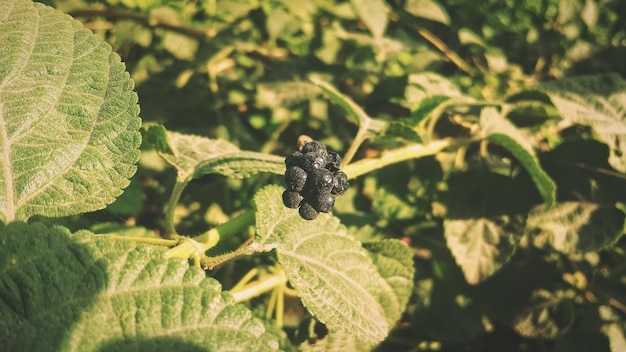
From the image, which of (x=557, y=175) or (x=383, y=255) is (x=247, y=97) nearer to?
(x=383, y=255)

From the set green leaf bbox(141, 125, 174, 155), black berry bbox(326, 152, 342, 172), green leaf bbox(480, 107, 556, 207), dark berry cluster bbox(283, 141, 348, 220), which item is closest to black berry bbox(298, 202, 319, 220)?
dark berry cluster bbox(283, 141, 348, 220)

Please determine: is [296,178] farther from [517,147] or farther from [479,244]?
[479,244]

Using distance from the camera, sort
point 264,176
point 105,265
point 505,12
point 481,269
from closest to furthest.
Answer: point 105,265 < point 481,269 < point 264,176 < point 505,12

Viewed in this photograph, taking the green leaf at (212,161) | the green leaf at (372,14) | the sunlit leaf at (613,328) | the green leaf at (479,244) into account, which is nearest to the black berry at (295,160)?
the green leaf at (212,161)

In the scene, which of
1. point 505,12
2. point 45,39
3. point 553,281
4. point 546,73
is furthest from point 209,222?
point 505,12

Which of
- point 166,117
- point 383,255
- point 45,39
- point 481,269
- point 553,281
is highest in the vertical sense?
point 45,39

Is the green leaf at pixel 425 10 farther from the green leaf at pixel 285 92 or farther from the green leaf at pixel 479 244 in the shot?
the green leaf at pixel 479 244

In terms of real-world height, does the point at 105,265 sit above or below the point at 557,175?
above

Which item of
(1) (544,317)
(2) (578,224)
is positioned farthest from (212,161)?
(1) (544,317)
